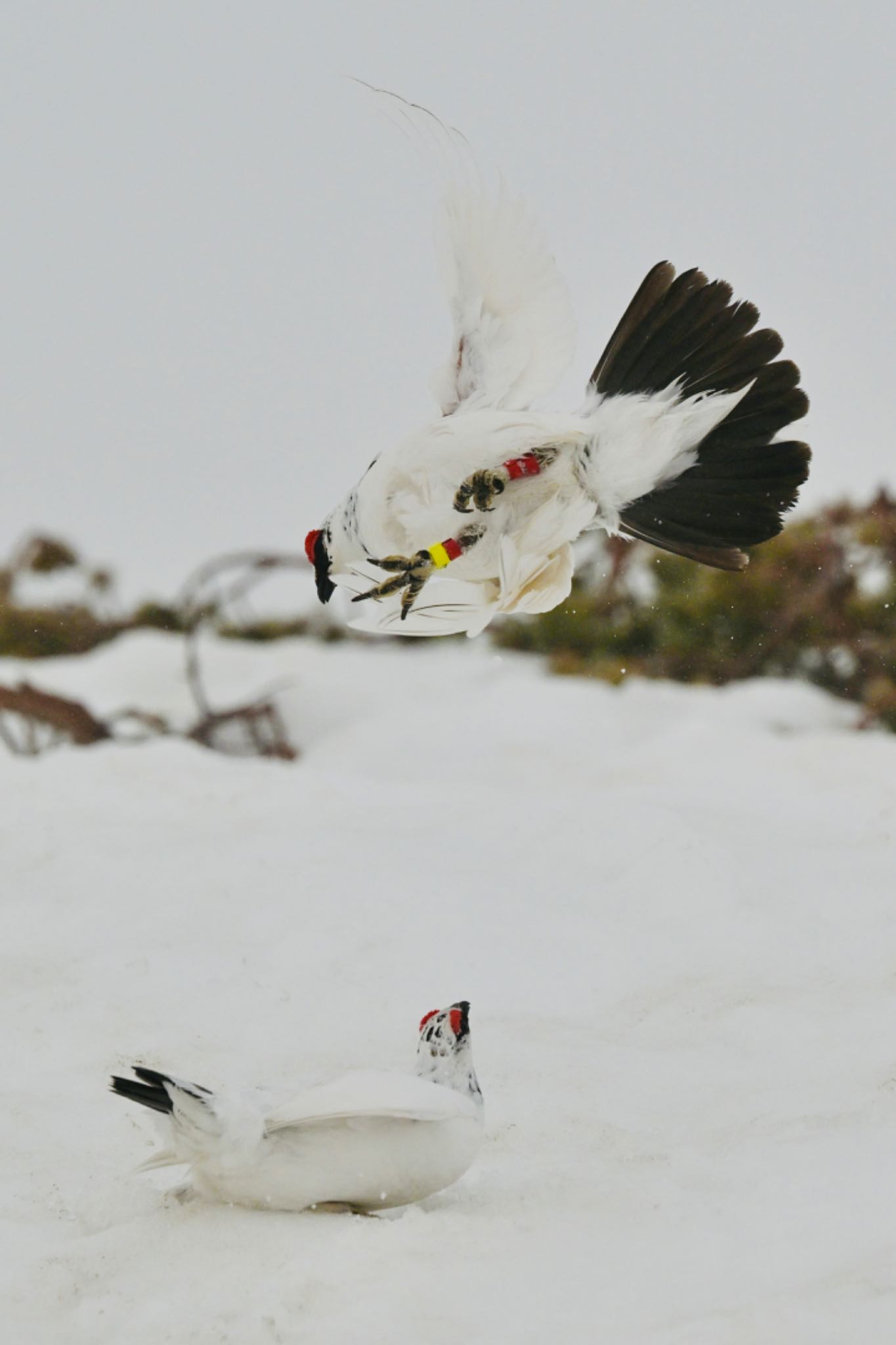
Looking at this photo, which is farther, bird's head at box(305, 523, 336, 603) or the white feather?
bird's head at box(305, 523, 336, 603)

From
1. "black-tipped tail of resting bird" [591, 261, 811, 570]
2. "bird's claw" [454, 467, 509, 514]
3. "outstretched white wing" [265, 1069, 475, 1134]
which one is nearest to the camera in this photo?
"outstretched white wing" [265, 1069, 475, 1134]

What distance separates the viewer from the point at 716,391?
9.77ft

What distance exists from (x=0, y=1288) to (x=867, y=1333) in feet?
4.34

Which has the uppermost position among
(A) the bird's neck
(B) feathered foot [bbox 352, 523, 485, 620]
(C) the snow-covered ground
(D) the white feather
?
(D) the white feather

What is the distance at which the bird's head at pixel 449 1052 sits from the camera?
2.62 meters

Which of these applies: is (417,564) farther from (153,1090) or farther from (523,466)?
(153,1090)

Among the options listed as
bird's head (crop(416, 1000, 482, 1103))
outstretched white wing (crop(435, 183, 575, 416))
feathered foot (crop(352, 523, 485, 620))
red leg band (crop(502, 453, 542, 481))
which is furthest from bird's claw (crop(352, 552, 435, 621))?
bird's head (crop(416, 1000, 482, 1103))

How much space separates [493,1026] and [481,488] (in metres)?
1.37

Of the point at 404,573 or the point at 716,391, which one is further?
the point at 404,573

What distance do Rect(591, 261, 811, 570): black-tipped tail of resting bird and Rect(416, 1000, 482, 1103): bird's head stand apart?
1111 mm

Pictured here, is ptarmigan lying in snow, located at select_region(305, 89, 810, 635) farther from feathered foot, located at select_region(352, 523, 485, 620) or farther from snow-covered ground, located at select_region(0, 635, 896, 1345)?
snow-covered ground, located at select_region(0, 635, 896, 1345)

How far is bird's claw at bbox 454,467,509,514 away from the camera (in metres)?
3.08

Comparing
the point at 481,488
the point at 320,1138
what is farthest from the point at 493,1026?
the point at 481,488

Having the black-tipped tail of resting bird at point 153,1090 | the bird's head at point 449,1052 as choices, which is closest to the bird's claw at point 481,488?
the bird's head at point 449,1052
